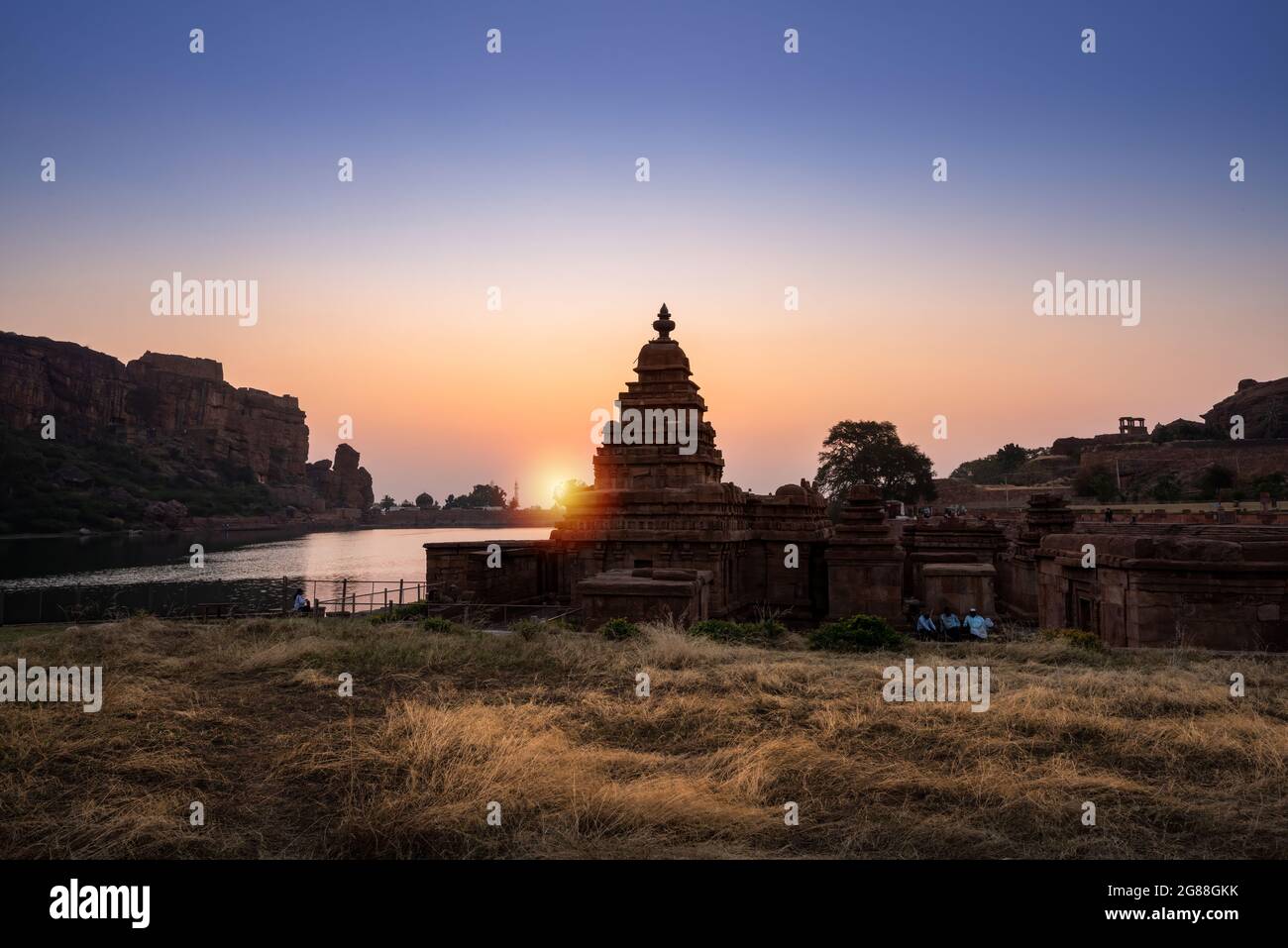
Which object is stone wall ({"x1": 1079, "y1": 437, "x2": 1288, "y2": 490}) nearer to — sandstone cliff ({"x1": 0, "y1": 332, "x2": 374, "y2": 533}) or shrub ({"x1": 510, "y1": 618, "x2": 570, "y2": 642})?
shrub ({"x1": 510, "y1": 618, "x2": 570, "y2": 642})

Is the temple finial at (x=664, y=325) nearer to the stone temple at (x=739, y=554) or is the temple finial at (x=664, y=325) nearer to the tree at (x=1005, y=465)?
the stone temple at (x=739, y=554)

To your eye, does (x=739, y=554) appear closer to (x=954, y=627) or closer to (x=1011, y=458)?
(x=954, y=627)

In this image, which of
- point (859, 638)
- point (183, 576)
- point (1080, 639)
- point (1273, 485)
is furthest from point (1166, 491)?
point (183, 576)

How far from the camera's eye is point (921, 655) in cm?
1212

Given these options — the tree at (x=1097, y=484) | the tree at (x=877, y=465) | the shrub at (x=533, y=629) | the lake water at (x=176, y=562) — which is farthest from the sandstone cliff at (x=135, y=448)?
the tree at (x=1097, y=484)

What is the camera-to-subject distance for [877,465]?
7212cm

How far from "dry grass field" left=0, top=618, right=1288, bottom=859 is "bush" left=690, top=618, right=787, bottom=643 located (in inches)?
132

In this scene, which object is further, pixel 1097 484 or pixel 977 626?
pixel 1097 484

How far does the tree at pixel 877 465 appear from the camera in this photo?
72125 millimetres

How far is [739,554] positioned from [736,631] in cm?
942

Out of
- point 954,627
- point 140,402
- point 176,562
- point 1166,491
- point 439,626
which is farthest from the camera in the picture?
point 140,402

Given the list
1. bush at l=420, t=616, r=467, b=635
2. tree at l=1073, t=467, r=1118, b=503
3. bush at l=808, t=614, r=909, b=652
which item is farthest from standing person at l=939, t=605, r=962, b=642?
tree at l=1073, t=467, r=1118, b=503

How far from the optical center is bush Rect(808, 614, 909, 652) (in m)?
13.5
